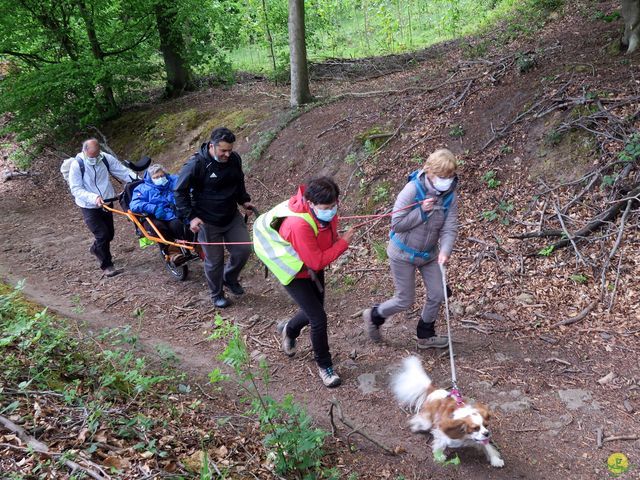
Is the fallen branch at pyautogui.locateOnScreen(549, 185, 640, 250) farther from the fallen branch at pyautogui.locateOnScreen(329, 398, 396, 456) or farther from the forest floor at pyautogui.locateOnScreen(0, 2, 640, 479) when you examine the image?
the fallen branch at pyautogui.locateOnScreen(329, 398, 396, 456)

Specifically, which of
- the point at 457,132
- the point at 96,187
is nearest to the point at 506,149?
the point at 457,132

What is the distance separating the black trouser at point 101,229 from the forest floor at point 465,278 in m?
0.43

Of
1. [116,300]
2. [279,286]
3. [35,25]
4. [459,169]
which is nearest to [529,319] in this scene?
[459,169]

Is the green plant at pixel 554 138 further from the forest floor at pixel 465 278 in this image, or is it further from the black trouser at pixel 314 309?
the black trouser at pixel 314 309

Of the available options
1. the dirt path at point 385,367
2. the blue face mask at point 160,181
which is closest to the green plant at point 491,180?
the dirt path at point 385,367

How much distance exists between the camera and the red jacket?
4008mm

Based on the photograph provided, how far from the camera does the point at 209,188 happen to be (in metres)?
5.84

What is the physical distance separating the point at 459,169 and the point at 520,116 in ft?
4.03

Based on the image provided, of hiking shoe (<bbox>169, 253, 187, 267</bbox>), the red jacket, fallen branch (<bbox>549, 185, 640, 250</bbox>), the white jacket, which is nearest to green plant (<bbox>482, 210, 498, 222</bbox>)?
fallen branch (<bbox>549, 185, 640, 250</bbox>)

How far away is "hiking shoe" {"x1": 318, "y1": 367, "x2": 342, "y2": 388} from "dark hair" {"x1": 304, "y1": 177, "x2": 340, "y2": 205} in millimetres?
1834

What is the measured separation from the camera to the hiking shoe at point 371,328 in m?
5.11

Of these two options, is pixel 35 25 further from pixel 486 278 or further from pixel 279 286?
pixel 486 278

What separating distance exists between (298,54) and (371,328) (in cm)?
724

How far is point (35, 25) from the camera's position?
39.1 feet
